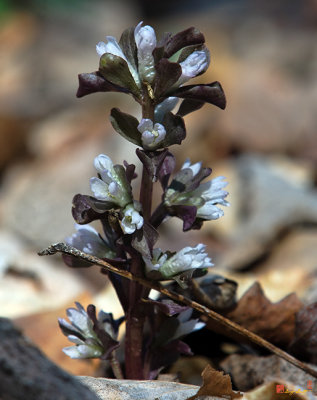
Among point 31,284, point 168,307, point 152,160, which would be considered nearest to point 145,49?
point 152,160

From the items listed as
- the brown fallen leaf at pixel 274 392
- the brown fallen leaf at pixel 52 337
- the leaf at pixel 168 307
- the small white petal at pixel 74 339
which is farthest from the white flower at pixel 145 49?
the brown fallen leaf at pixel 52 337

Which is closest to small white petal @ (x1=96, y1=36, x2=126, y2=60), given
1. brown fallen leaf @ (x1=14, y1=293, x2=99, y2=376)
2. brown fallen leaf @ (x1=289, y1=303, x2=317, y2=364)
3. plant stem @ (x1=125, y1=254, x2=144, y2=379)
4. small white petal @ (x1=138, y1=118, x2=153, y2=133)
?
small white petal @ (x1=138, y1=118, x2=153, y2=133)

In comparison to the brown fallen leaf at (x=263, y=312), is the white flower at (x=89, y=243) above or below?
above

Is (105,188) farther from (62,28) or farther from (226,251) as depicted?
(62,28)

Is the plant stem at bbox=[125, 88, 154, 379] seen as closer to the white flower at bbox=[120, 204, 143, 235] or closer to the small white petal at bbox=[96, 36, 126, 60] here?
the white flower at bbox=[120, 204, 143, 235]

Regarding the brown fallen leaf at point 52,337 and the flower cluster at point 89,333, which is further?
the brown fallen leaf at point 52,337

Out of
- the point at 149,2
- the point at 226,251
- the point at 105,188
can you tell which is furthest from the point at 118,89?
the point at 149,2

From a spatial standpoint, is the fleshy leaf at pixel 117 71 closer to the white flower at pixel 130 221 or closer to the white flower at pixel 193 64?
the white flower at pixel 193 64
